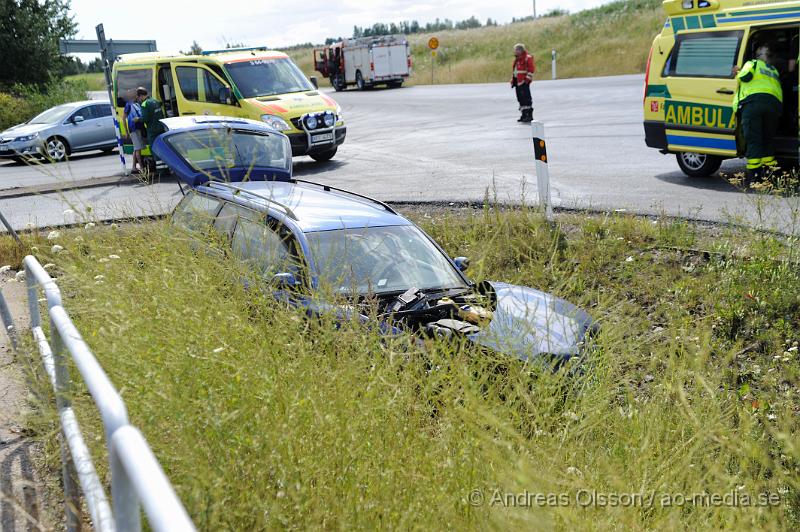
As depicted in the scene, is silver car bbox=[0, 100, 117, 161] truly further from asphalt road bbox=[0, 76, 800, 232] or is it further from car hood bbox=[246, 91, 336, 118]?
car hood bbox=[246, 91, 336, 118]

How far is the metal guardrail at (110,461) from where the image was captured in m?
1.62

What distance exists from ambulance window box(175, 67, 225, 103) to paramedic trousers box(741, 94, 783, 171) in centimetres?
1017

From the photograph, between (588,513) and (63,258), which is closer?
(588,513)

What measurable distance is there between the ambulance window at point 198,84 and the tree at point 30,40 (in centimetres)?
1774

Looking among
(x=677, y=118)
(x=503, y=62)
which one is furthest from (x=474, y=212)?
(x=503, y=62)

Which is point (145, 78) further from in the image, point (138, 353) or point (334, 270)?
point (138, 353)

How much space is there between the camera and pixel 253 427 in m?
2.82

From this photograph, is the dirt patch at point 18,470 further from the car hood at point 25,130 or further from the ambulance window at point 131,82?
the car hood at point 25,130

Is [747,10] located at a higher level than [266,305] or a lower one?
higher

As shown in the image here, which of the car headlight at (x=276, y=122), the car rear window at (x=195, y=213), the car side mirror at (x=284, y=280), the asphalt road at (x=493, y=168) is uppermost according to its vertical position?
the car headlight at (x=276, y=122)

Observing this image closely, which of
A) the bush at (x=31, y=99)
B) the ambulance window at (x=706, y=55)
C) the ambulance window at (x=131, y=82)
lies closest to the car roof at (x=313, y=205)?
the ambulance window at (x=706, y=55)

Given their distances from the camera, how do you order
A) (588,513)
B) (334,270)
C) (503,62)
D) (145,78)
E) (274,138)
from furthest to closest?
(503,62) → (145,78) → (274,138) → (334,270) → (588,513)

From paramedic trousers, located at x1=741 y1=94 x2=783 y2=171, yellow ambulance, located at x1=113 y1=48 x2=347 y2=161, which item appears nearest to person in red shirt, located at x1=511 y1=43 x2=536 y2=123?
yellow ambulance, located at x1=113 y1=48 x2=347 y2=161

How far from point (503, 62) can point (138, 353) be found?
45571 millimetres
